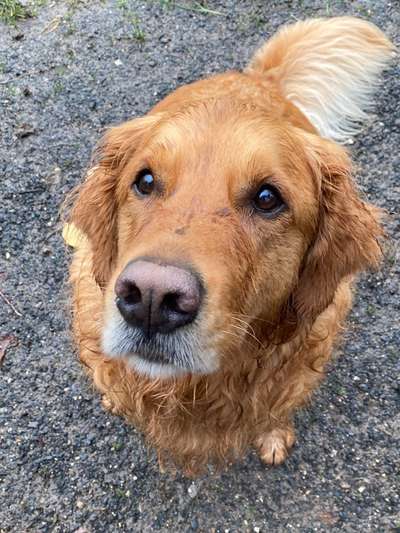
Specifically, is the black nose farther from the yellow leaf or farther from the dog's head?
the yellow leaf

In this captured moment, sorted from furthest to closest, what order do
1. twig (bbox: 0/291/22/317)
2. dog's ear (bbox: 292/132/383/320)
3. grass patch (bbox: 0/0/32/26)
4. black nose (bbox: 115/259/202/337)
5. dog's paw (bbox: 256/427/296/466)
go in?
grass patch (bbox: 0/0/32/26) < twig (bbox: 0/291/22/317) < dog's paw (bbox: 256/427/296/466) < dog's ear (bbox: 292/132/383/320) < black nose (bbox: 115/259/202/337)

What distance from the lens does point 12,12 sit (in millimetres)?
5715

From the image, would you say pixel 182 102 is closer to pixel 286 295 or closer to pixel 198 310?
pixel 286 295

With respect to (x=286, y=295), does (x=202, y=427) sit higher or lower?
lower

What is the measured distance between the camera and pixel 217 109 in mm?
2686

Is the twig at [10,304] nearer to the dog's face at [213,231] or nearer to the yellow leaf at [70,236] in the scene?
the yellow leaf at [70,236]

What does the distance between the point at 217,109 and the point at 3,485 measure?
2.67m

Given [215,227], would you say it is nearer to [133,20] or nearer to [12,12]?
[133,20]

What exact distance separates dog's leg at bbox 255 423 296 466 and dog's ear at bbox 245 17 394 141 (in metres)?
2.38

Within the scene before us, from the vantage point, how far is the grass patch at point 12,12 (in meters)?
5.72


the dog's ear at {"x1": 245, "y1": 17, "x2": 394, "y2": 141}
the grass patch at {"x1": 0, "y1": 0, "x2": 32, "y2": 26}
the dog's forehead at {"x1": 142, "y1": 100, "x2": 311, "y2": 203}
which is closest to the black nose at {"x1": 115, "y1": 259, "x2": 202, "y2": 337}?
the dog's forehead at {"x1": 142, "y1": 100, "x2": 311, "y2": 203}

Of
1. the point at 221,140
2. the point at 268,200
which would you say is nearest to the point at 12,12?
the point at 221,140

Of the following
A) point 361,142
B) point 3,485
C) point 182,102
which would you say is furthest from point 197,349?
point 361,142

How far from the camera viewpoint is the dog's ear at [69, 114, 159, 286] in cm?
301
